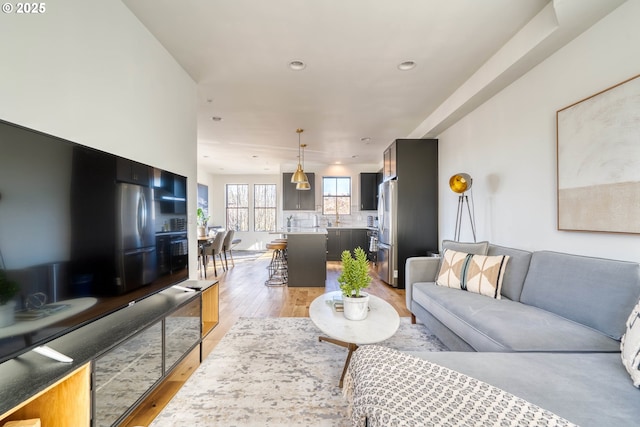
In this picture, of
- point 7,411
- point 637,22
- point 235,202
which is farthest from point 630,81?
point 235,202

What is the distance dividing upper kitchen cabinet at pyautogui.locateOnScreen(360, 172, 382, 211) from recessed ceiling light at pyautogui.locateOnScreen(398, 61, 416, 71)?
470 centimetres

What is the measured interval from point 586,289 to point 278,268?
476 centimetres

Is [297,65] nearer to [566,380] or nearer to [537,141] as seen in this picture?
[537,141]

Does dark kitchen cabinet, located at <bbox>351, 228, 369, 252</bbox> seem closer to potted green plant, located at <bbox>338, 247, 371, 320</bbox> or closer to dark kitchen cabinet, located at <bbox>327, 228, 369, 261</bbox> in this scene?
dark kitchen cabinet, located at <bbox>327, 228, 369, 261</bbox>

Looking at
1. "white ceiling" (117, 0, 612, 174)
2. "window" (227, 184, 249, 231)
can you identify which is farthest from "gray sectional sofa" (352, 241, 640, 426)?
"window" (227, 184, 249, 231)

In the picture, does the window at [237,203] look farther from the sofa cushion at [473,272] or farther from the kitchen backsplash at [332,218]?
the sofa cushion at [473,272]

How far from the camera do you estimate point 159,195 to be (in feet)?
6.37

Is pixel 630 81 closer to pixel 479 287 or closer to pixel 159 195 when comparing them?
pixel 479 287

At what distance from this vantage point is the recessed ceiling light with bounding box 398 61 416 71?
2.59m

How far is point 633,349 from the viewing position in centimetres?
114

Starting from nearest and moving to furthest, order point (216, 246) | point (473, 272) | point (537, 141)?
point (537, 141)
point (473, 272)
point (216, 246)

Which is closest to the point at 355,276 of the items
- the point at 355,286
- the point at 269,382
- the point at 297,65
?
the point at 355,286

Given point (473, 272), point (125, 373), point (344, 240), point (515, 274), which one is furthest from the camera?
point (344, 240)

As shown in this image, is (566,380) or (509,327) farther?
(509,327)
